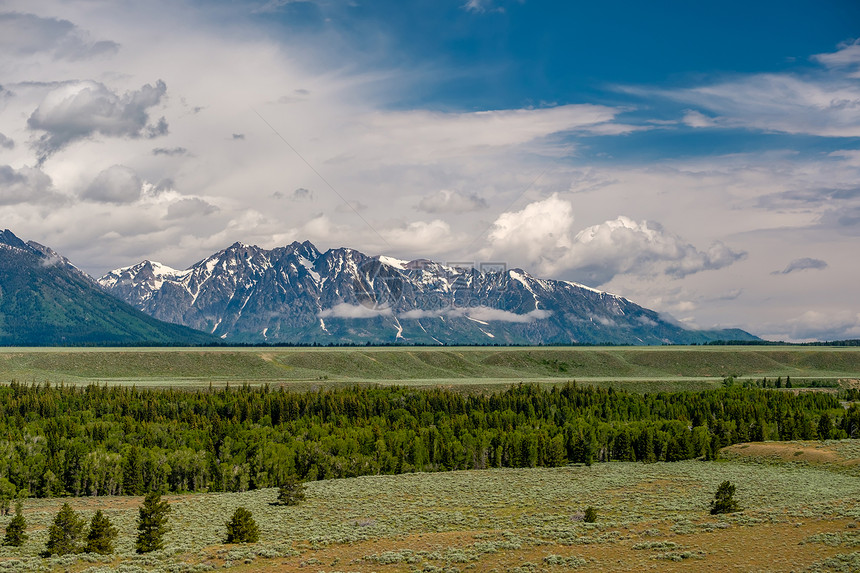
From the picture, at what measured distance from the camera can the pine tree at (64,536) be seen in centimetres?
→ 6662

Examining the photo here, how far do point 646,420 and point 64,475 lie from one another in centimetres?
11330

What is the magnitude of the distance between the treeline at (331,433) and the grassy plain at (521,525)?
9213 millimetres

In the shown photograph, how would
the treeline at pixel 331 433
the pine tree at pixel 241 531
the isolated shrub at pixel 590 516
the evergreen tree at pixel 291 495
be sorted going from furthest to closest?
1. the treeline at pixel 331 433
2. the evergreen tree at pixel 291 495
3. the isolated shrub at pixel 590 516
4. the pine tree at pixel 241 531

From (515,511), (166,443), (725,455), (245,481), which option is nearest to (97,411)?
(166,443)

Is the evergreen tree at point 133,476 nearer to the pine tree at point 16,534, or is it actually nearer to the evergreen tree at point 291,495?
the evergreen tree at point 291,495

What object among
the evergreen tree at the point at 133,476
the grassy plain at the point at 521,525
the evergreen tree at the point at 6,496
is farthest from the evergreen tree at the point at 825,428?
the evergreen tree at the point at 6,496

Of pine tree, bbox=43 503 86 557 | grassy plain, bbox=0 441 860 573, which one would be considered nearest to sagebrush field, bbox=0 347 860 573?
grassy plain, bbox=0 441 860 573

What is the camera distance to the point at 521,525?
71812mm

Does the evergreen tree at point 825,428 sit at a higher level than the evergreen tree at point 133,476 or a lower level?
higher

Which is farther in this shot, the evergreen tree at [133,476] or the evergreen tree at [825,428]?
the evergreen tree at [825,428]

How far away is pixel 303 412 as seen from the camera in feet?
562

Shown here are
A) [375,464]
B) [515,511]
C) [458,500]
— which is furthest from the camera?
[375,464]

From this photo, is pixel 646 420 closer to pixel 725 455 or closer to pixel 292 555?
pixel 725 455

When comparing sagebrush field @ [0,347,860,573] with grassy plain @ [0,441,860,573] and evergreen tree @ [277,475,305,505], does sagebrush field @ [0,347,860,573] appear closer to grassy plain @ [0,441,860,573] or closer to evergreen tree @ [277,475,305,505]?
grassy plain @ [0,441,860,573]
